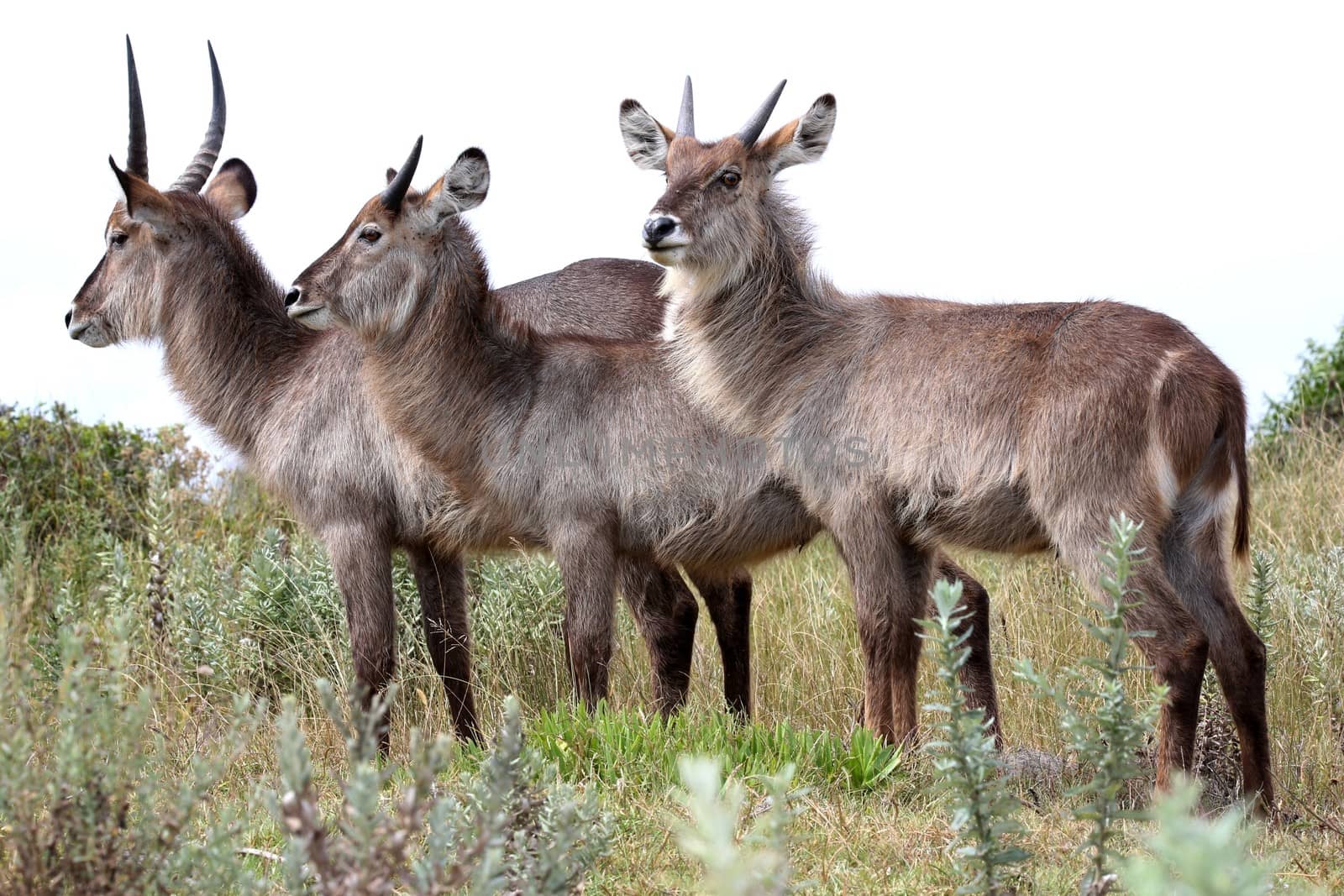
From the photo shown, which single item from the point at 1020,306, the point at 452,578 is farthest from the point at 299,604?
the point at 1020,306

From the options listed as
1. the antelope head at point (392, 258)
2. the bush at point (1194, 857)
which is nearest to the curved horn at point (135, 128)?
the antelope head at point (392, 258)

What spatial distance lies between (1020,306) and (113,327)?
4353 mm

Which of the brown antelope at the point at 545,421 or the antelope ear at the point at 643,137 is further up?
the antelope ear at the point at 643,137

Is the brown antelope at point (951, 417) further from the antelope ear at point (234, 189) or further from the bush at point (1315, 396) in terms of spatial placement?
the bush at point (1315, 396)

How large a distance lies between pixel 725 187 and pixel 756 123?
13.0 inches

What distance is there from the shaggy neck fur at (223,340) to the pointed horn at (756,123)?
94.9 inches

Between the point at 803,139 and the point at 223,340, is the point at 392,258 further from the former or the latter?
the point at 803,139

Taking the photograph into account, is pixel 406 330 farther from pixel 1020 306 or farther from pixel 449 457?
pixel 1020 306

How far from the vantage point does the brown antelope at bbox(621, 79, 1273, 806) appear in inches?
171

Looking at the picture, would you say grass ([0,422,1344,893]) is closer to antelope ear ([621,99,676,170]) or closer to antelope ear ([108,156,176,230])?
antelope ear ([108,156,176,230])

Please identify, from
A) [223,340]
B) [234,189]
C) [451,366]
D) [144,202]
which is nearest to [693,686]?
[451,366]

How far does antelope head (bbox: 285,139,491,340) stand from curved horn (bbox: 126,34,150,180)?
63.4 inches

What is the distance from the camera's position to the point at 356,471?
6.10 metres

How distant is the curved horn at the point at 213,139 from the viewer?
23.5 feet
